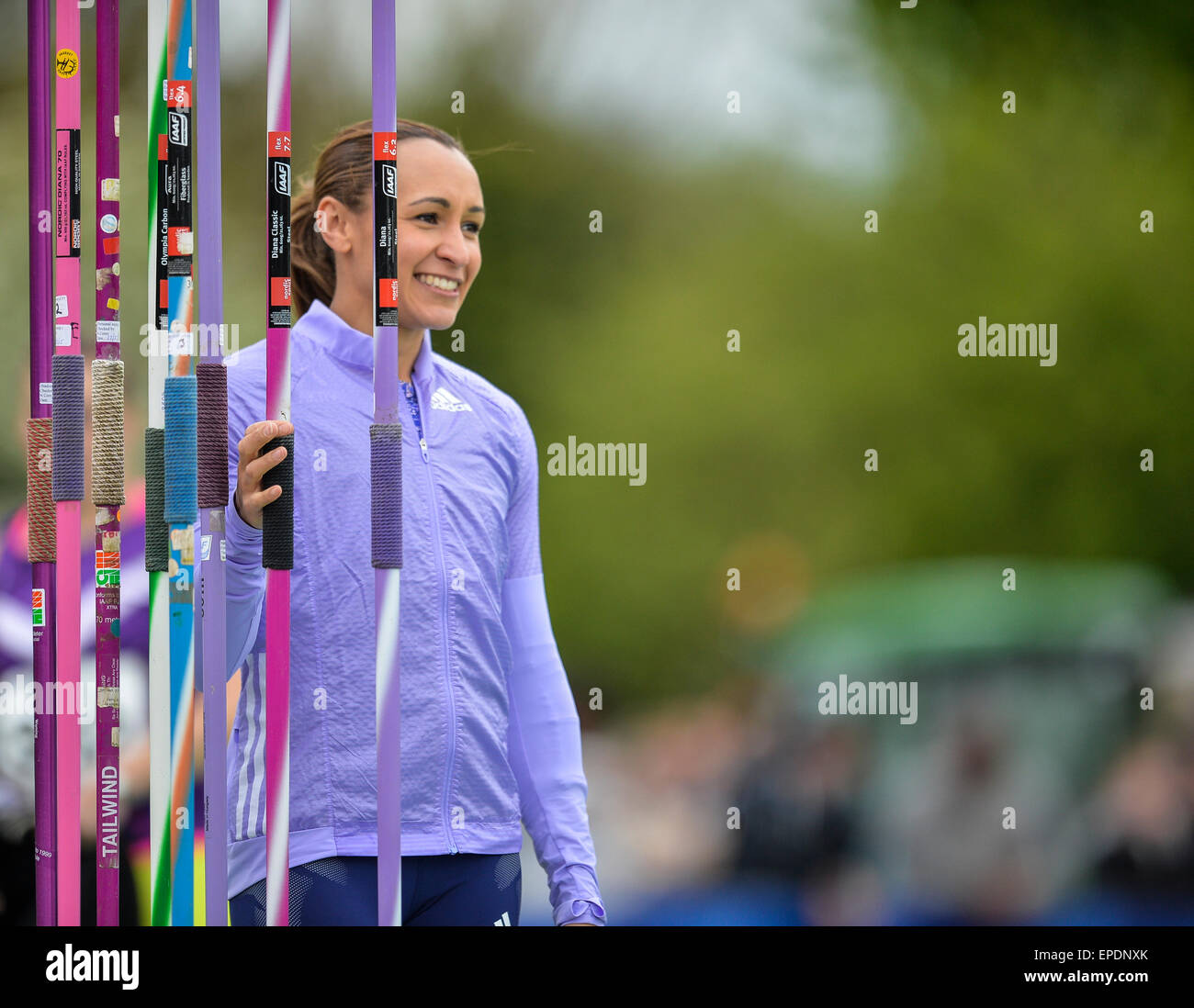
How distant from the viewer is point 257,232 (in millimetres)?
3254

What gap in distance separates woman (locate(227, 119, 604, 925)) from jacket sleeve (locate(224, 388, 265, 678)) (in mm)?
10

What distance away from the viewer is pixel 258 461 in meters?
2.28

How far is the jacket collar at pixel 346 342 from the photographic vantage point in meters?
2.77

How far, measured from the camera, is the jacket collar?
9.08 ft

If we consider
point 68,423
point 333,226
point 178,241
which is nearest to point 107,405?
point 68,423

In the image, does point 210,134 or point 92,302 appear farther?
point 92,302

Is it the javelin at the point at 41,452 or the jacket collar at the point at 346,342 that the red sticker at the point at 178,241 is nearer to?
the javelin at the point at 41,452

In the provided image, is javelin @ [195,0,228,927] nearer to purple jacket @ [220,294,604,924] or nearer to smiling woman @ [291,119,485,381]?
purple jacket @ [220,294,604,924]

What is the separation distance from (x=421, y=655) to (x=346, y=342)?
0.67 m

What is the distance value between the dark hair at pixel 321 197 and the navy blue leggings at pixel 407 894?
1.17 m

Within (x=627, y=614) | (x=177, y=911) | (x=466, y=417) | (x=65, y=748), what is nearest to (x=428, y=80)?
(x=466, y=417)
